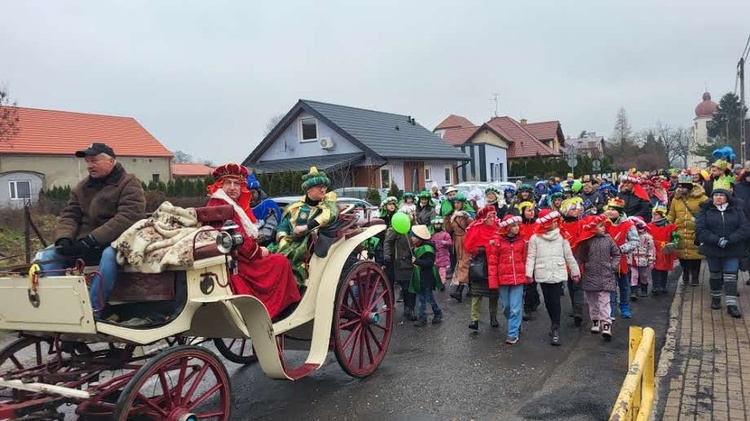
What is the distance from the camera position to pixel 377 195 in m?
20.4

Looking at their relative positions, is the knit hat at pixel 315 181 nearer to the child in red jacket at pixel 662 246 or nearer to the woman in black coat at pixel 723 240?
the woman in black coat at pixel 723 240

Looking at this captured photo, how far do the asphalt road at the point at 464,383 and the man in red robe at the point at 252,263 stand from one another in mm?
998

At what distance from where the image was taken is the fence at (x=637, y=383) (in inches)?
96.1

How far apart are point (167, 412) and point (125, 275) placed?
36.8 inches

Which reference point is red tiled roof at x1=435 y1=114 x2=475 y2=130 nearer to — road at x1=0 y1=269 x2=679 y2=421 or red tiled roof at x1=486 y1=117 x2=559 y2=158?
red tiled roof at x1=486 y1=117 x2=559 y2=158

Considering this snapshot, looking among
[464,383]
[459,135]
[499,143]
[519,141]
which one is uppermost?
[459,135]

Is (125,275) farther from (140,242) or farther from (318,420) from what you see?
(318,420)

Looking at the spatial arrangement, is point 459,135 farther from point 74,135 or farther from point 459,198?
point 459,198

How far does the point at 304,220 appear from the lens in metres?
5.07

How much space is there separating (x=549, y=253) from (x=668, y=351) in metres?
1.52

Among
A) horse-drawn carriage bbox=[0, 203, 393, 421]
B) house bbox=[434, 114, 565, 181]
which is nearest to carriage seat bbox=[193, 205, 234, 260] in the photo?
horse-drawn carriage bbox=[0, 203, 393, 421]

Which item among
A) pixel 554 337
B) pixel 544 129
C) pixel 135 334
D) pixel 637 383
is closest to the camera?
pixel 637 383

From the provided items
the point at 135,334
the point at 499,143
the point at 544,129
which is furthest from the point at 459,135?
the point at 135,334

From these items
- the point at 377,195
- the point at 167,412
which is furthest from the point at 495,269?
the point at 377,195
